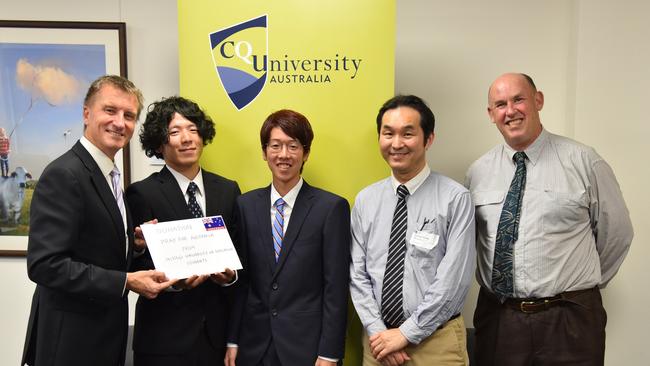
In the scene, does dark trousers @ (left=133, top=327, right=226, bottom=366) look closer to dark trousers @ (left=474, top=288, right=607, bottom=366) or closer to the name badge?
the name badge

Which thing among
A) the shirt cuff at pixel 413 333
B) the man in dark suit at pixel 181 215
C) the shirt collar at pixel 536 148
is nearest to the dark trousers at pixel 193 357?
the man in dark suit at pixel 181 215

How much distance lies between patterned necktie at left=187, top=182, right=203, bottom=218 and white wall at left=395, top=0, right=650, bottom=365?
1.57m

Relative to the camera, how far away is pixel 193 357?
5.96 feet

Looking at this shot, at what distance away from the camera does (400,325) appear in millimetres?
1825

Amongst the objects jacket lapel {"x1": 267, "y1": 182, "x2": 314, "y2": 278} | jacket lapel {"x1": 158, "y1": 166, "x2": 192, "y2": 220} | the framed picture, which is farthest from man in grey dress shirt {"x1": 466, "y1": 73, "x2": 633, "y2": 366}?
the framed picture

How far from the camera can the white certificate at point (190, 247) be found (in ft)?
5.42

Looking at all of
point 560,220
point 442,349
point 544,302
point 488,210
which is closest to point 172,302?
point 442,349

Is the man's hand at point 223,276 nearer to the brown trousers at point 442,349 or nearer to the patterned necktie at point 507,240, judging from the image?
the brown trousers at point 442,349

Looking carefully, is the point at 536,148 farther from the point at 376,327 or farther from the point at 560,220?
the point at 376,327

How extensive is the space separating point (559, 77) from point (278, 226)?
217cm

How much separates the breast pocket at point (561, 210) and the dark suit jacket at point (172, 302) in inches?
56.6

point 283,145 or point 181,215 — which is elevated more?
point 283,145

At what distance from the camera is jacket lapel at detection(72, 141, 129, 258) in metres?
1.63

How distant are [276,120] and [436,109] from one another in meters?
1.37
